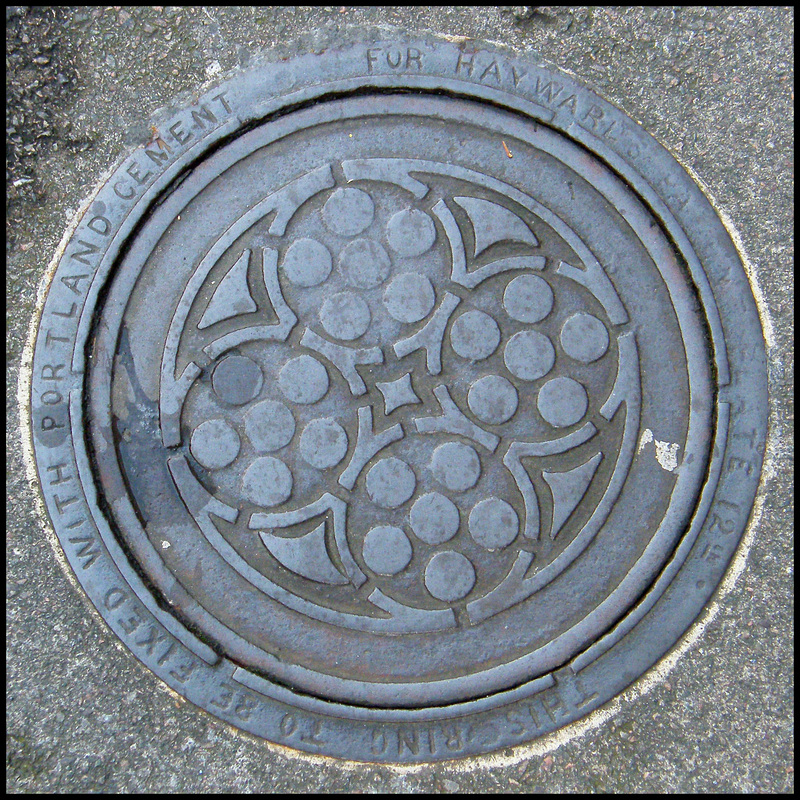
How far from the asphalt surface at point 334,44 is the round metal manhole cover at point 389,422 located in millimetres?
79

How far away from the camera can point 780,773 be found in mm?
1458

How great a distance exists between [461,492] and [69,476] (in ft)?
2.76

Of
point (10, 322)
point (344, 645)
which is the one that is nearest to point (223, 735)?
point (344, 645)

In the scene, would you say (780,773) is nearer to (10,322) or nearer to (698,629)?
(698,629)

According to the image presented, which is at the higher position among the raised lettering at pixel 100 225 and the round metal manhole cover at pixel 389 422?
the raised lettering at pixel 100 225

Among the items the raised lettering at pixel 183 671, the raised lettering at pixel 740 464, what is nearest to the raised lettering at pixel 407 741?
the raised lettering at pixel 183 671

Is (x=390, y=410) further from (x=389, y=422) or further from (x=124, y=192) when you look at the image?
(x=124, y=192)

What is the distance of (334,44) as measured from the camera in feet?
4.91

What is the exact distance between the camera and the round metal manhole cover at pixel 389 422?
1.44 m

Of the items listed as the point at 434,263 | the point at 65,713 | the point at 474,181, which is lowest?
the point at 65,713

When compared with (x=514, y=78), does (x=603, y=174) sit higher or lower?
lower

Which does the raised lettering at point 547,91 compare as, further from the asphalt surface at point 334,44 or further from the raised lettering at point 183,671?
the raised lettering at point 183,671

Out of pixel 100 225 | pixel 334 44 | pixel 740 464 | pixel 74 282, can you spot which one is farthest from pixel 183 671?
pixel 334 44

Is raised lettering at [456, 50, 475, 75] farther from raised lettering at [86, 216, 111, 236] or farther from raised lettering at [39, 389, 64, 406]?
raised lettering at [39, 389, 64, 406]
